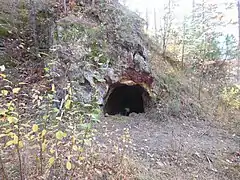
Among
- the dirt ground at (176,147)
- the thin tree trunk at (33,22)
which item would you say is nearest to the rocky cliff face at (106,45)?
the dirt ground at (176,147)

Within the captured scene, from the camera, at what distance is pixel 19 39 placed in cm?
695

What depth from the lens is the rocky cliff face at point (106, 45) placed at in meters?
5.82

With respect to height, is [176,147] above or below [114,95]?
below

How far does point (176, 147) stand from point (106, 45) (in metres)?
3.13

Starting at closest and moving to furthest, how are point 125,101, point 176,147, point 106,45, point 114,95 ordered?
point 176,147, point 106,45, point 114,95, point 125,101

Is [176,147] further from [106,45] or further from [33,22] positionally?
[33,22]

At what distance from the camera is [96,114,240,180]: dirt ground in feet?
14.1

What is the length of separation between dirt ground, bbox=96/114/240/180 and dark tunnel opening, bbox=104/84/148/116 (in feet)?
3.89

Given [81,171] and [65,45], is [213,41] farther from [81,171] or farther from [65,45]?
[81,171]

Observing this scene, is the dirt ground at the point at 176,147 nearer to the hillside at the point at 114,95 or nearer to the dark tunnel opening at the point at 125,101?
the hillside at the point at 114,95

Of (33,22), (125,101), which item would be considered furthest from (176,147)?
(33,22)

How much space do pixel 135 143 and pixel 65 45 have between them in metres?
2.57

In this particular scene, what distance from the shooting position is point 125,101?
28.2 ft

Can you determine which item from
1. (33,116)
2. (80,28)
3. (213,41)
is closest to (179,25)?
(213,41)
